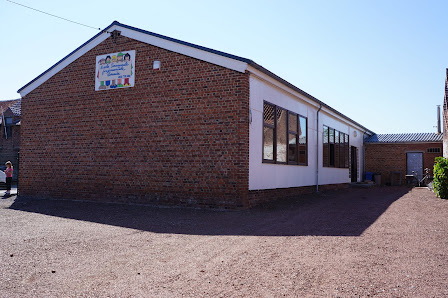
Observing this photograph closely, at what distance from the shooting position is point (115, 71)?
12.4 m

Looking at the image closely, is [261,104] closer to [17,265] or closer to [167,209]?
[167,209]

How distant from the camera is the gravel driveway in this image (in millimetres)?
4074

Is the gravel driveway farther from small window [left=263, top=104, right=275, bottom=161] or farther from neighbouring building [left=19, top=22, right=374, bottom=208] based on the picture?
small window [left=263, top=104, right=275, bottom=161]

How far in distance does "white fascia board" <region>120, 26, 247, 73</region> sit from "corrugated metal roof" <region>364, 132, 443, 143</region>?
21.1 meters

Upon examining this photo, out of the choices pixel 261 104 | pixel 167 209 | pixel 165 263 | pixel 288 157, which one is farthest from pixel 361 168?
pixel 165 263

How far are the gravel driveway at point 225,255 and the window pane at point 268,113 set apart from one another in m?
3.37

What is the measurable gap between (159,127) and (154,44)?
2467 millimetres

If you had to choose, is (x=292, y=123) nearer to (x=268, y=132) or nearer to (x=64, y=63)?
(x=268, y=132)

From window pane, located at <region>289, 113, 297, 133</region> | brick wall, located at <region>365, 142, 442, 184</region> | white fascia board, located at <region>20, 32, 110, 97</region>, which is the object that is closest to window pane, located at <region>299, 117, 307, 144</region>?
window pane, located at <region>289, 113, 297, 133</region>

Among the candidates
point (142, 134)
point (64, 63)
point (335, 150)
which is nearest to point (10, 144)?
point (64, 63)

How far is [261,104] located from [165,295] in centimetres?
815

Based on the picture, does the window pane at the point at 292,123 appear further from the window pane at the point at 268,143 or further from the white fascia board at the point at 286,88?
the window pane at the point at 268,143

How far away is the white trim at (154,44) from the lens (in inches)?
408

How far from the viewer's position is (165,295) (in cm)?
389
